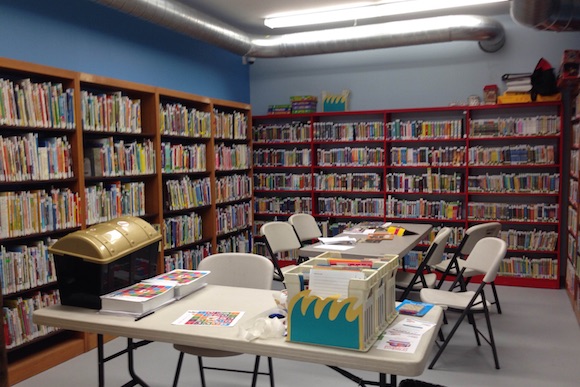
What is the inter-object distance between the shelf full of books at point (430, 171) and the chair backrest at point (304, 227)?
1.19 metres

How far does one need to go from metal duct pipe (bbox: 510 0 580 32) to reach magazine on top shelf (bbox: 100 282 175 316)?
407cm

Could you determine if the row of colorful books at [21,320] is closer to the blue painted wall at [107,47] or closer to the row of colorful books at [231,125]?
the blue painted wall at [107,47]

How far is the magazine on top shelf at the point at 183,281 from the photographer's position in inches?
A: 100

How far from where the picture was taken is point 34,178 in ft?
12.3

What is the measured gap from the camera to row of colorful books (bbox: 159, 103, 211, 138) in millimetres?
5196

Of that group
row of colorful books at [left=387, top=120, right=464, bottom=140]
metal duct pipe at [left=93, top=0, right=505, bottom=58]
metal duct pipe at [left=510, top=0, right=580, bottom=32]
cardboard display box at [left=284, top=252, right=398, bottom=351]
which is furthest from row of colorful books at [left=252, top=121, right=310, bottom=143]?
cardboard display box at [left=284, top=252, right=398, bottom=351]

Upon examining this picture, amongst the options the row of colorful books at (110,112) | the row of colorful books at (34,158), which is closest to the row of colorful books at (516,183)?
the row of colorful books at (110,112)

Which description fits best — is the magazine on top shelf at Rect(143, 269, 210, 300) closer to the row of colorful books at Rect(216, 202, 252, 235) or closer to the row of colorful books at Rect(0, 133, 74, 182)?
the row of colorful books at Rect(0, 133, 74, 182)

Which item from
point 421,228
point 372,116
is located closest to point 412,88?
point 372,116

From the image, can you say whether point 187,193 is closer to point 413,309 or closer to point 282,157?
point 282,157

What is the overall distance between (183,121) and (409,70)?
323cm

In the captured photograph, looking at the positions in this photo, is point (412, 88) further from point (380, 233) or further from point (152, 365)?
point (152, 365)

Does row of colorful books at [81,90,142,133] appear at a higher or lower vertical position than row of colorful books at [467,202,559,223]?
higher

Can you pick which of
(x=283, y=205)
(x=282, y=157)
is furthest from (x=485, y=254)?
(x=282, y=157)
